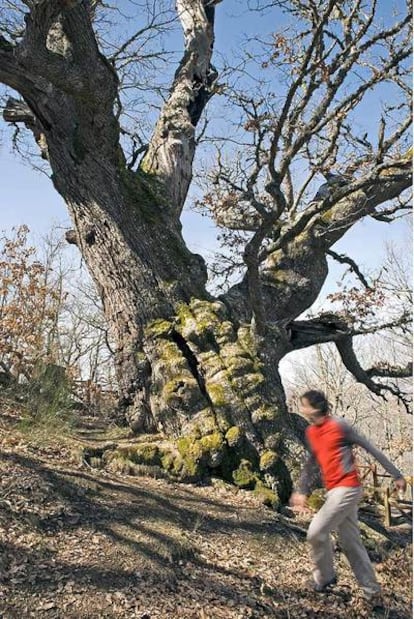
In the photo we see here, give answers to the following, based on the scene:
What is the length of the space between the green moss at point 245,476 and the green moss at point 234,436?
237 millimetres

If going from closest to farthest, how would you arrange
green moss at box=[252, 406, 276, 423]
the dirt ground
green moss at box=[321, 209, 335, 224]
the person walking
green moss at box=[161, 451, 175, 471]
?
the dirt ground < the person walking < green moss at box=[161, 451, 175, 471] < green moss at box=[252, 406, 276, 423] < green moss at box=[321, 209, 335, 224]

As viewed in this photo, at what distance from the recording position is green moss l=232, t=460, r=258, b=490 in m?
5.89

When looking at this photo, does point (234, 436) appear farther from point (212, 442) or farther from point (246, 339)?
point (246, 339)

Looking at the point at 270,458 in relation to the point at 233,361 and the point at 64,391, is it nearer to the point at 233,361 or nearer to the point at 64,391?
the point at 233,361

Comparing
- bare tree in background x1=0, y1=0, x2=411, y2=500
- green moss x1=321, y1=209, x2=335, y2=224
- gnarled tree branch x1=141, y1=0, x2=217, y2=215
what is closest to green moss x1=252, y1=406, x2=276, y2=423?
bare tree in background x1=0, y1=0, x2=411, y2=500

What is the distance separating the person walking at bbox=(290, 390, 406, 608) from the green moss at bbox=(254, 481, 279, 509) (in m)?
1.79

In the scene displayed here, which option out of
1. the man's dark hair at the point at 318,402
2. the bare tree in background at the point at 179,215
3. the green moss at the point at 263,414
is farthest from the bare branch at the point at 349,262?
the man's dark hair at the point at 318,402

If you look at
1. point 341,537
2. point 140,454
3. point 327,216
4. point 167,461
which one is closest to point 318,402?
point 341,537

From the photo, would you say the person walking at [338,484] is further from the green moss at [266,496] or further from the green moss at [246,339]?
the green moss at [246,339]

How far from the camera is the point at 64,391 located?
7555mm

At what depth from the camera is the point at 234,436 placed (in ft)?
19.9

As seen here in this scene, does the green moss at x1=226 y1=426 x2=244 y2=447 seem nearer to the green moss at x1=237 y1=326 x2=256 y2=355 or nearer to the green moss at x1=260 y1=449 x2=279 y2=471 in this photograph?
the green moss at x1=260 y1=449 x2=279 y2=471

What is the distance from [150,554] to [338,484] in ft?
5.18

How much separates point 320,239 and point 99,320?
1293 cm
